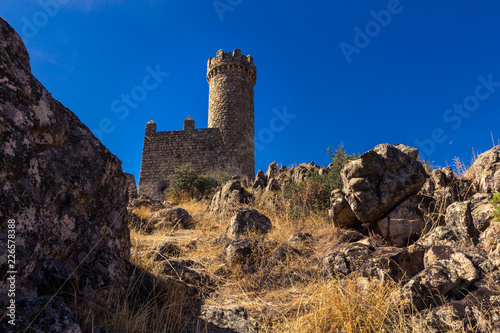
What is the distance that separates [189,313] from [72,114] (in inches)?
80.9

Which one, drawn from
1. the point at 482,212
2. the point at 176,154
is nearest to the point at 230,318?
the point at 482,212

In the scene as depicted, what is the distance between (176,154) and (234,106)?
4545 mm

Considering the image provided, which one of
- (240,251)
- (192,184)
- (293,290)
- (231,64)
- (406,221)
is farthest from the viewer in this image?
(231,64)

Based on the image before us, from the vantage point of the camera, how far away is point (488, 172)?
3.85m

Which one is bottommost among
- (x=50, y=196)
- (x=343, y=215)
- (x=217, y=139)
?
(x=50, y=196)

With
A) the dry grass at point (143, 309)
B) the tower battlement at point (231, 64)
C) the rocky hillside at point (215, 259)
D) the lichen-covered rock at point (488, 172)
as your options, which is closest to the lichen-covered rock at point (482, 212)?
the rocky hillside at point (215, 259)

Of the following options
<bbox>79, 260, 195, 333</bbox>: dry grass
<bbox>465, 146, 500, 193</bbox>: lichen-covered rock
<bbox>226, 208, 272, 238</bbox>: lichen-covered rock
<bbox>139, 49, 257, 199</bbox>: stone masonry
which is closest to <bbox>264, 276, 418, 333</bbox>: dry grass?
<bbox>79, 260, 195, 333</bbox>: dry grass

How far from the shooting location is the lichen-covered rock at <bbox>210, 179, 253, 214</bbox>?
8727 millimetres

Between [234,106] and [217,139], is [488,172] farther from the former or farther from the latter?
[234,106]

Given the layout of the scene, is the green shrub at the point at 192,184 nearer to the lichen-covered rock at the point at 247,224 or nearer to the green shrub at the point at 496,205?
the lichen-covered rock at the point at 247,224

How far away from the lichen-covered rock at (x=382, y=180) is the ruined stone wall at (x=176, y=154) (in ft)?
46.0

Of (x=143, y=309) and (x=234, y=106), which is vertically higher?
(x=234, y=106)

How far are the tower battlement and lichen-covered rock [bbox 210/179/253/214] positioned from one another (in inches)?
470

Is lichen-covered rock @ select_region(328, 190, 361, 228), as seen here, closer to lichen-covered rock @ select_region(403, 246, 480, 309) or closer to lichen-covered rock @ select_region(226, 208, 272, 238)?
lichen-covered rock @ select_region(226, 208, 272, 238)
